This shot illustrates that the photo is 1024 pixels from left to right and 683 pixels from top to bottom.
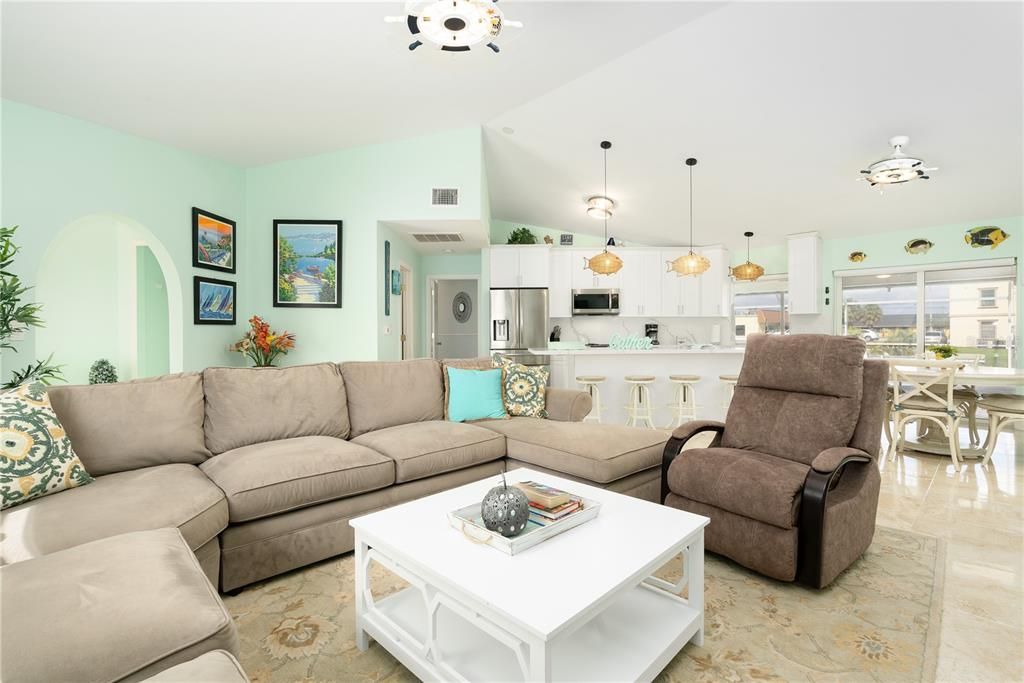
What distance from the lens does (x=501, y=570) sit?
4.45 ft

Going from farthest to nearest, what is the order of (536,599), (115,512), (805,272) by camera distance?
1. (805,272)
2. (115,512)
3. (536,599)

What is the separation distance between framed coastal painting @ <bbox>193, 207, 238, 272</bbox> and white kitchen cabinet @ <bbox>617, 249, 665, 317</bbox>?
17.1 ft

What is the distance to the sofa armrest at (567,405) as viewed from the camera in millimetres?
3455

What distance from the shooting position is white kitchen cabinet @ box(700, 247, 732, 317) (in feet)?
23.7

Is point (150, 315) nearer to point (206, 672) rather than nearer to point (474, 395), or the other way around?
point (474, 395)

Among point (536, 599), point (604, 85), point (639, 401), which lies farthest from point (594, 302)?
point (536, 599)

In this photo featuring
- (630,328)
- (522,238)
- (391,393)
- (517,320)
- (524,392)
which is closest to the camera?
(391,393)

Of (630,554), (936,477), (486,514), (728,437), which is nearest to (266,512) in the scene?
(486,514)

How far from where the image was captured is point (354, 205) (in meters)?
4.75

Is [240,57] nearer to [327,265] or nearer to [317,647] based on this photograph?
[327,265]

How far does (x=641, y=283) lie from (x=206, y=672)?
7.19m

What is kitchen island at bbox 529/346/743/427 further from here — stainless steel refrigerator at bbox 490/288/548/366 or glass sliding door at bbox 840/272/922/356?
A: glass sliding door at bbox 840/272/922/356

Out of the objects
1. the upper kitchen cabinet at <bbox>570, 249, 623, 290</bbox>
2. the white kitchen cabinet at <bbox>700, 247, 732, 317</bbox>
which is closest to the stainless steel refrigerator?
the upper kitchen cabinet at <bbox>570, 249, 623, 290</bbox>

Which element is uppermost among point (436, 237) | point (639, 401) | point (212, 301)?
point (436, 237)
